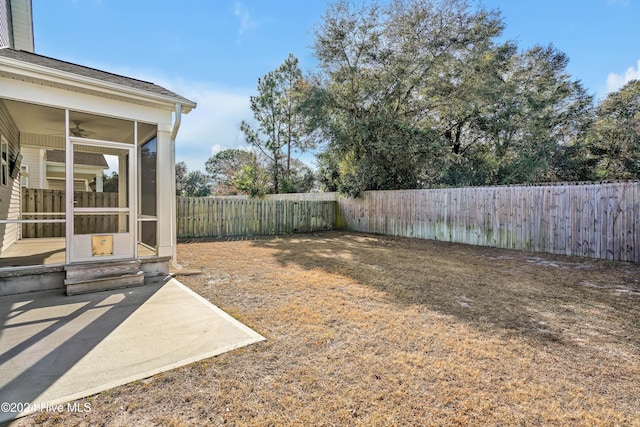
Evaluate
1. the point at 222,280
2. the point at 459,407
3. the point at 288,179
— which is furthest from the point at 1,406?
the point at 288,179

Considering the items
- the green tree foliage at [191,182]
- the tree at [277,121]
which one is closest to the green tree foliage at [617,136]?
the tree at [277,121]

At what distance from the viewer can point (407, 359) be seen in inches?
89.3

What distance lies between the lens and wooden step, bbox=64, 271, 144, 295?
378cm

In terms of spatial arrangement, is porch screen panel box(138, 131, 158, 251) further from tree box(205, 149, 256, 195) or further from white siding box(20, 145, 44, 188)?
tree box(205, 149, 256, 195)

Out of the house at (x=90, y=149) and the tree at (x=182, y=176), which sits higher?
the tree at (x=182, y=176)

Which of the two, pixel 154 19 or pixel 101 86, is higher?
pixel 154 19

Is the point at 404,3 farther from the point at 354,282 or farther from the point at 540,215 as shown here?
the point at 354,282

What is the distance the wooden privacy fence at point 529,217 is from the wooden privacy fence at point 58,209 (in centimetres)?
866

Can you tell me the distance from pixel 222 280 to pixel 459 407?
3.71 m

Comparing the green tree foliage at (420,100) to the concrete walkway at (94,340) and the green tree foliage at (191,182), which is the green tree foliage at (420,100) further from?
the green tree foliage at (191,182)

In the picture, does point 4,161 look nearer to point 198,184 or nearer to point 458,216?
point 458,216

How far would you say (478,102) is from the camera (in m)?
Result: 12.5

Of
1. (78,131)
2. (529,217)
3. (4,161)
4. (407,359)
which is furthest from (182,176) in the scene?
(407,359)

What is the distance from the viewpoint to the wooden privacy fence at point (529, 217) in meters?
6.22
